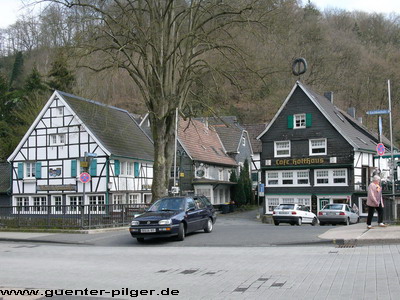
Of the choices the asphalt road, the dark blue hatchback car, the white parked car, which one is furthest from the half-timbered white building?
the dark blue hatchback car

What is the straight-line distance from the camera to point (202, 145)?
178 ft

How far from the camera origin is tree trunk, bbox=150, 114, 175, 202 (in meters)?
28.1

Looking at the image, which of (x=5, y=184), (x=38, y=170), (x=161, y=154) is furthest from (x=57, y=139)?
(x=161, y=154)

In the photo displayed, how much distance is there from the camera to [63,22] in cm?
2505

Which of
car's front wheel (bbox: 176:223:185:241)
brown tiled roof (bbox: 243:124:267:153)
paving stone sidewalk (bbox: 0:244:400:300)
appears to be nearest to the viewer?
paving stone sidewalk (bbox: 0:244:400:300)

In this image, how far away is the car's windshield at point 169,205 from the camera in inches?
733

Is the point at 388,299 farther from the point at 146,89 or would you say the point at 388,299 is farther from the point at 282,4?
the point at 146,89

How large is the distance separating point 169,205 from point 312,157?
28.9 m

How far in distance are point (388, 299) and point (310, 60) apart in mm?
57470

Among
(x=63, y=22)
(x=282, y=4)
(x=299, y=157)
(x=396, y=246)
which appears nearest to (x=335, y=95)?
(x=299, y=157)


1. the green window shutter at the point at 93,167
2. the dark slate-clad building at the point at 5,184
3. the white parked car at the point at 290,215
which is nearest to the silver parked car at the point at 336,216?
the white parked car at the point at 290,215

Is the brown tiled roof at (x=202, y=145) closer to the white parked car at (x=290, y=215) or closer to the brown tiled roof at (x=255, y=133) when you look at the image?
the brown tiled roof at (x=255, y=133)

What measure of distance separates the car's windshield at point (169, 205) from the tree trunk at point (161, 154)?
8708 mm

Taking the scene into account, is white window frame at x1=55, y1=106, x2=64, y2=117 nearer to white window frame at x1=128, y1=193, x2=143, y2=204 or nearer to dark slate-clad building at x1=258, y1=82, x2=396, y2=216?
white window frame at x1=128, y1=193, x2=143, y2=204
